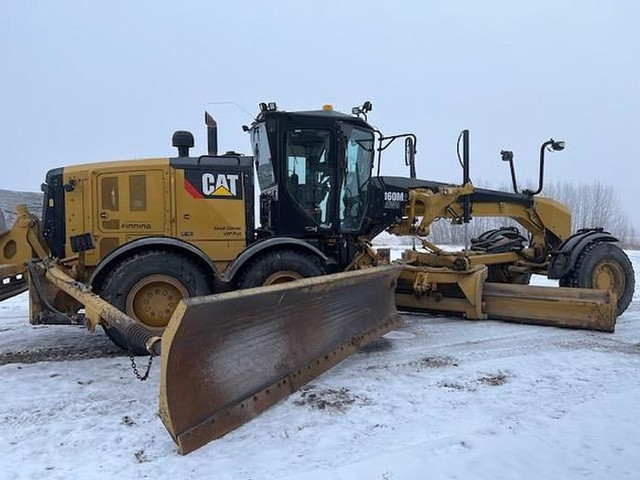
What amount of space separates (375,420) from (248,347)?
3.34ft

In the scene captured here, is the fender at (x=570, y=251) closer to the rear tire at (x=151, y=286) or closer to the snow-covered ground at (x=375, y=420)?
the snow-covered ground at (x=375, y=420)

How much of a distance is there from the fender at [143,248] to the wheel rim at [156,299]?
30cm

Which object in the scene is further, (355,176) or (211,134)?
(355,176)

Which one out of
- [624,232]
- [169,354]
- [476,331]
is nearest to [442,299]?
[476,331]

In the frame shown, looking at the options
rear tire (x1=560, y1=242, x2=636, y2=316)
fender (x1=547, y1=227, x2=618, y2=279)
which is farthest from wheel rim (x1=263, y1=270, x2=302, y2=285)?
rear tire (x1=560, y1=242, x2=636, y2=316)

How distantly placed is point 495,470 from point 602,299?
4.23 meters

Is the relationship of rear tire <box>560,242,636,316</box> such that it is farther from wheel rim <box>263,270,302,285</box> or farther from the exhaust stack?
the exhaust stack

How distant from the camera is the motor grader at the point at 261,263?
12.3 feet

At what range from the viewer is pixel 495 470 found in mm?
3076

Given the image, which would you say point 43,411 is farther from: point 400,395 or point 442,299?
point 442,299

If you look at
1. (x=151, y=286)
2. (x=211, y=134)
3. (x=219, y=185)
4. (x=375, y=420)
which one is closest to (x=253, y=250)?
(x=219, y=185)

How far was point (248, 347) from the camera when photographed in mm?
3902

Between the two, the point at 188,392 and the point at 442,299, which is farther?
the point at 442,299

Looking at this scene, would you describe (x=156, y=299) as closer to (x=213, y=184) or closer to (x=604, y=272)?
(x=213, y=184)
